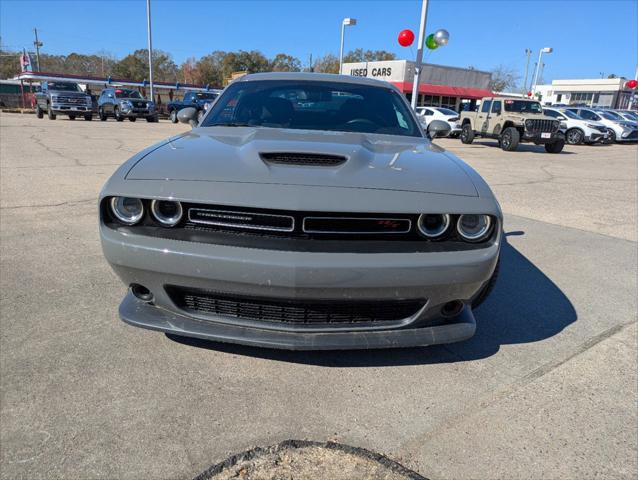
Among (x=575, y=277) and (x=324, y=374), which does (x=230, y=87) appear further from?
(x=575, y=277)

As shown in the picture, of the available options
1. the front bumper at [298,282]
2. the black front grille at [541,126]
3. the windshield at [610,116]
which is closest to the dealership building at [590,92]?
the windshield at [610,116]

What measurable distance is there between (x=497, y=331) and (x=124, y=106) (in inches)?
1059

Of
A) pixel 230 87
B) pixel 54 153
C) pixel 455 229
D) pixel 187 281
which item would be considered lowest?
pixel 54 153

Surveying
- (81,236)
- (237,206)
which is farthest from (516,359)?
(81,236)

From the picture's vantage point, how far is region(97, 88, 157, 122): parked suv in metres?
25.6

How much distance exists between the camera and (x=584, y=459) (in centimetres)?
189

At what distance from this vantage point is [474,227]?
2256 millimetres

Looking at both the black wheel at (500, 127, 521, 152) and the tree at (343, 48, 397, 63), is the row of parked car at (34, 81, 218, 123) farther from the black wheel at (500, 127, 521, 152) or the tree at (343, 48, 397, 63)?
the tree at (343, 48, 397, 63)

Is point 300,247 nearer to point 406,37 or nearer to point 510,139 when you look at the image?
point 406,37

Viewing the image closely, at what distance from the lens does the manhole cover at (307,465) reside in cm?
171

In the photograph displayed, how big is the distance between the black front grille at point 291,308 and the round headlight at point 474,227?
0.40m

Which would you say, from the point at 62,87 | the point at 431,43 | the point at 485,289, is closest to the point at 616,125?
the point at 431,43

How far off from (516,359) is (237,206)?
1808 millimetres

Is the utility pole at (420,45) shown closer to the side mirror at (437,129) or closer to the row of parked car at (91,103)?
the row of parked car at (91,103)
